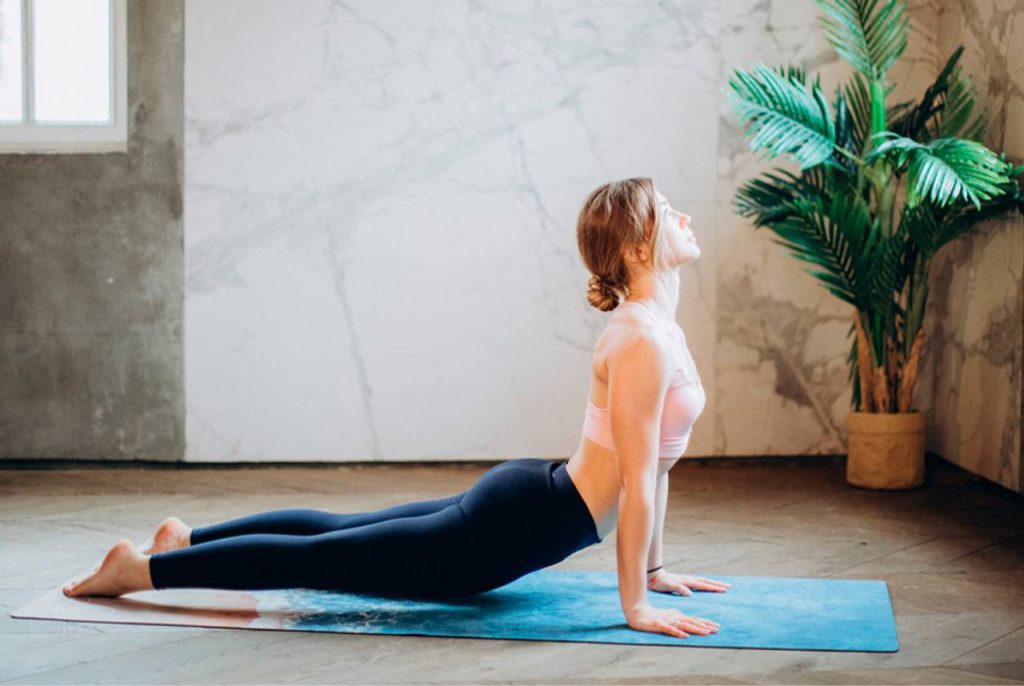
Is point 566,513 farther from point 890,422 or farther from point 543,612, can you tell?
point 890,422

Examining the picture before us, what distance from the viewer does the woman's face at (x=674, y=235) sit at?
236 centimetres

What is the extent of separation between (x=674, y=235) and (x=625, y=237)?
0.11 metres

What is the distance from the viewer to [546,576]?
2838 mm

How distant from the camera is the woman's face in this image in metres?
2.36

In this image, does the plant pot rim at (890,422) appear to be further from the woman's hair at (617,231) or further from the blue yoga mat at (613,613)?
the woman's hair at (617,231)

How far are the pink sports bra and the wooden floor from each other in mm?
415

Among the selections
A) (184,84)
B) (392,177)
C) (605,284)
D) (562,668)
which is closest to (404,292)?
(392,177)

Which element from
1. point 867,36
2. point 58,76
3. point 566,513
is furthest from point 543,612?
point 58,76

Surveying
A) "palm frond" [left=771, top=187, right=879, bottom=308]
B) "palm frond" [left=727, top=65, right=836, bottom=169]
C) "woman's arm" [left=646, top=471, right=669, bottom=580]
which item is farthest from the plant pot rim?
"woman's arm" [left=646, top=471, right=669, bottom=580]

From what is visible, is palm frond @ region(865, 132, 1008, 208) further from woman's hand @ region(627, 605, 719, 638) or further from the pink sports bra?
woman's hand @ region(627, 605, 719, 638)

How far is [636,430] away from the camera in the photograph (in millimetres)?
2232

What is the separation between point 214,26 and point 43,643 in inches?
109

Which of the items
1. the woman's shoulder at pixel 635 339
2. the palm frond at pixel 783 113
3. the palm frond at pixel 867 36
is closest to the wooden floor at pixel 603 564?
the woman's shoulder at pixel 635 339

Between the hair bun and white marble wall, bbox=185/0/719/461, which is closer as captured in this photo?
the hair bun
